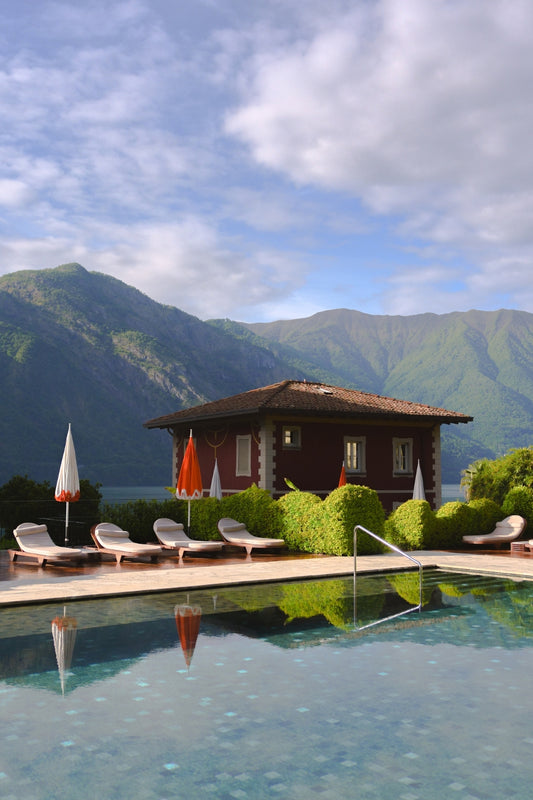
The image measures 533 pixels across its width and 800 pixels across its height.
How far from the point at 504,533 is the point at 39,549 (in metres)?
12.5

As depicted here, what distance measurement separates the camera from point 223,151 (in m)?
26.2

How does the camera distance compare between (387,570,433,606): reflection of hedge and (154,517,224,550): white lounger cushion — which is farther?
(154,517,224,550): white lounger cushion

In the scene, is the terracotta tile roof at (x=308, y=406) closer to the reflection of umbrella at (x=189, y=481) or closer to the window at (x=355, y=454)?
the window at (x=355, y=454)

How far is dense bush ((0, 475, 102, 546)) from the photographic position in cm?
1988

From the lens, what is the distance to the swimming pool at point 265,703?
4.60m

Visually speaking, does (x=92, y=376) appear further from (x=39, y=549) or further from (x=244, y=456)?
(x=39, y=549)

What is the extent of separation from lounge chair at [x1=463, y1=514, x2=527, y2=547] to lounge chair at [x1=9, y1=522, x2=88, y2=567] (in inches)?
414

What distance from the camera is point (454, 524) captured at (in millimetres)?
19062

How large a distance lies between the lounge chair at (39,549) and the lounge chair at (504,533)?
10515 millimetres

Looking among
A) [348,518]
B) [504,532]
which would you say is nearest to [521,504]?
[504,532]

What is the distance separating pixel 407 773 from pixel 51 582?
890cm

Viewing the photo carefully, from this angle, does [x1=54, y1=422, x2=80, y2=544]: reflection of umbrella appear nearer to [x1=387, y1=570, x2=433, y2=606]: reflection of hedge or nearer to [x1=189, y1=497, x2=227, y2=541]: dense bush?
[x1=189, y1=497, x2=227, y2=541]: dense bush

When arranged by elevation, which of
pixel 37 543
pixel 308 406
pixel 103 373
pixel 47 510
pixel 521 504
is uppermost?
pixel 103 373

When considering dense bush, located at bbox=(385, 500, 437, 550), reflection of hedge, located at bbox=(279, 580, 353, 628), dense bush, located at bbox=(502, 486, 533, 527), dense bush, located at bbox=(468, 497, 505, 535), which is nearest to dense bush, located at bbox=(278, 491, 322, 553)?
dense bush, located at bbox=(385, 500, 437, 550)
